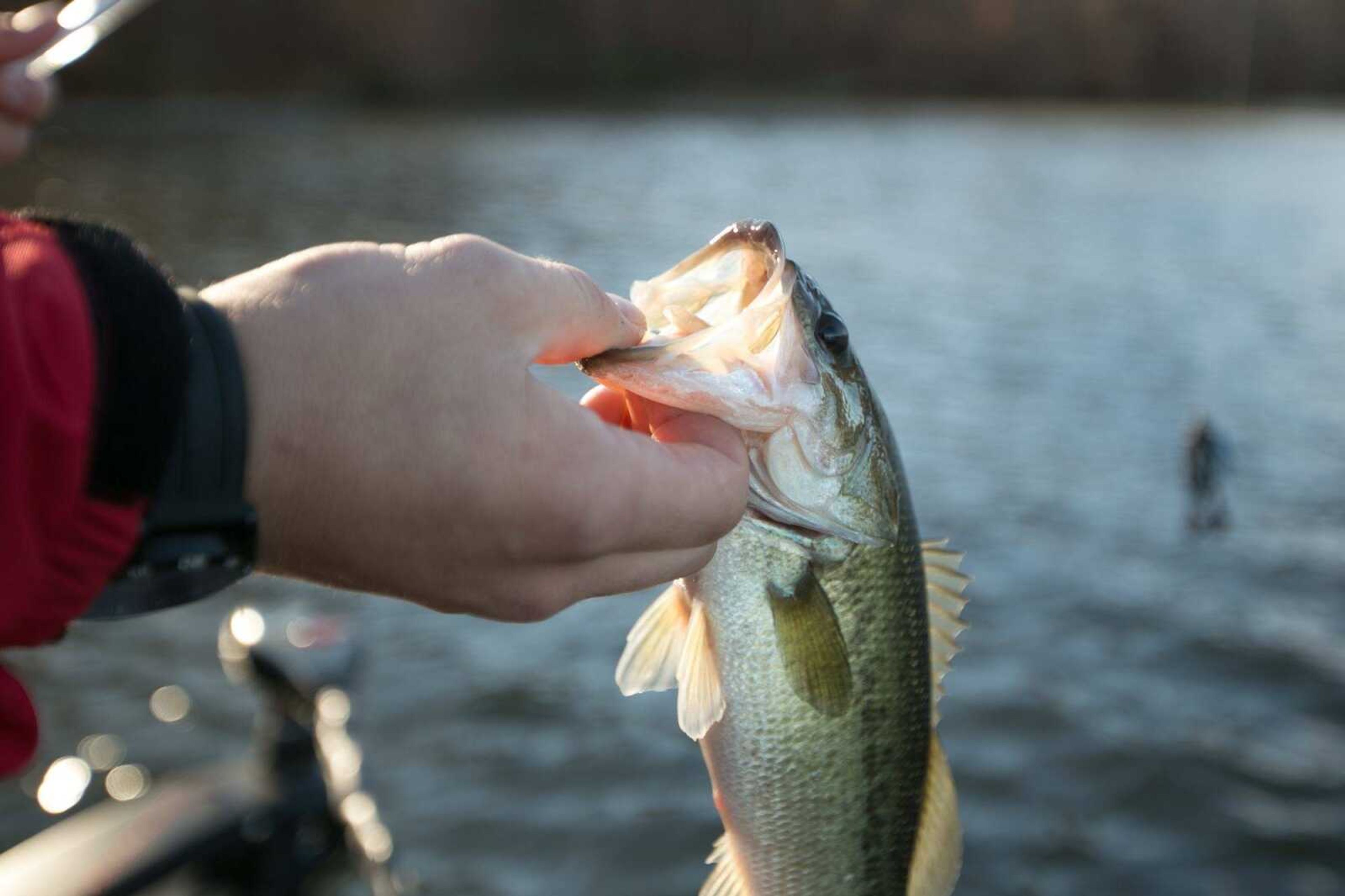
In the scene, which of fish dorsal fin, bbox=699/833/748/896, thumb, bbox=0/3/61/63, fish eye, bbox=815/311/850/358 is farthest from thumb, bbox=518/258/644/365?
thumb, bbox=0/3/61/63

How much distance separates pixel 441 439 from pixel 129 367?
15.0 inches

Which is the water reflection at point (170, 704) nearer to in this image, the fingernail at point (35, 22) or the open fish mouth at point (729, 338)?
the fingernail at point (35, 22)

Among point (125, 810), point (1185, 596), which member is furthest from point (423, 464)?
point (1185, 596)

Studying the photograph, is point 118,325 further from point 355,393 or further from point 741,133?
point 741,133

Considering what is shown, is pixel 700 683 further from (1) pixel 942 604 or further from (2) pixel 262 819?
(2) pixel 262 819

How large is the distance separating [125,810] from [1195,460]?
708 cm

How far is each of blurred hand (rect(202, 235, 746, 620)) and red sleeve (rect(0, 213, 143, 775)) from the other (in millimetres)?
192

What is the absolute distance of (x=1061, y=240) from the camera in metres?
26.0

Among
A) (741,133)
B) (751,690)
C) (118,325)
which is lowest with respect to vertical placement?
(741,133)

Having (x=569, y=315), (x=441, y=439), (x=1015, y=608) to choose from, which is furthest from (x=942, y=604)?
(x=1015, y=608)

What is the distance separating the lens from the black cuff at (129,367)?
4.59 ft

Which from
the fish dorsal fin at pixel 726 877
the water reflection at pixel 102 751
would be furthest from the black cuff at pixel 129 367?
the water reflection at pixel 102 751

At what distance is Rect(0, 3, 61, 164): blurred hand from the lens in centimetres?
264

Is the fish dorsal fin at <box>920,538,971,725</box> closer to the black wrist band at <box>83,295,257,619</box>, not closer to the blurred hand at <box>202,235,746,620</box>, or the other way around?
the blurred hand at <box>202,235,746,620</box>
